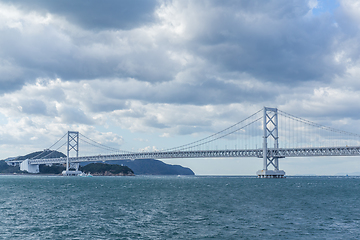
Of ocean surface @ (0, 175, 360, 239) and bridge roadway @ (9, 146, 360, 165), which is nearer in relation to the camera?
ocean surface @ (0, 175, 360, 239)

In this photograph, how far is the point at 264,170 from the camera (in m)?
127

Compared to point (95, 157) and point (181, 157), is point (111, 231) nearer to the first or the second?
point (181, 157)

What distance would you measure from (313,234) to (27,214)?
79.3 ft

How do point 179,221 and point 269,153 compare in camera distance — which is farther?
point 269,153

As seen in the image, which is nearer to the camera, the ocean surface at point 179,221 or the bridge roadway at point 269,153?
the ocean surface at point 179,221

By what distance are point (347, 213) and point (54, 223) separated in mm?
26269

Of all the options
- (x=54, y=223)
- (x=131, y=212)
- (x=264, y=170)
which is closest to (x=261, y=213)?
(x=131, y=212)

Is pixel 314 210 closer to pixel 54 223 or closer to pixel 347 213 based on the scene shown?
pixel 347 213

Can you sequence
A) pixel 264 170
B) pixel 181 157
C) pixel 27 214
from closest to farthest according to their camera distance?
pixel 27 214
pixel 264 170
pixel 181 157

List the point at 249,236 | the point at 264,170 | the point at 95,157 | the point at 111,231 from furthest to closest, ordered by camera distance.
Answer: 1. the point at 95,157
2. the point at 264,170
3. the point at 111,231
4. the point at 249,236

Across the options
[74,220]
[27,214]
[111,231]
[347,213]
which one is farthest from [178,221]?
[347,213]

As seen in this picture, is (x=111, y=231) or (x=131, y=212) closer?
(x=111, y=231)

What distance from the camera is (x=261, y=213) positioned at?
33.2 metres

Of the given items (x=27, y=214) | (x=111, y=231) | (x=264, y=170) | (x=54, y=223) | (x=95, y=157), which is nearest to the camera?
(x=111, y=231)
